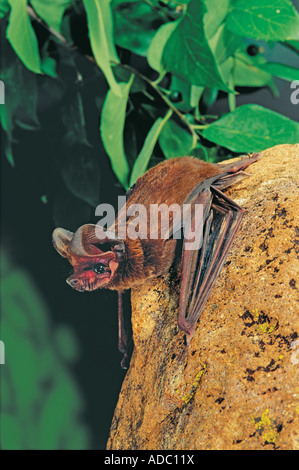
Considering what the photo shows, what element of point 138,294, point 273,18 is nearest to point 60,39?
point 273,18

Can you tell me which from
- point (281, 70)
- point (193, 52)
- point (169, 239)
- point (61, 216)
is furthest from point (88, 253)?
point (281, 70)

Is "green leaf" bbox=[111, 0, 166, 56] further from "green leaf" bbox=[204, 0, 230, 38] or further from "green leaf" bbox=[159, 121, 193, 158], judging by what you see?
"green leaf" bbox=[159, 121, 193, 158]

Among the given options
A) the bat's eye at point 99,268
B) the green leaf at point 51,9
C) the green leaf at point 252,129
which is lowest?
the bat's eye at point 99,268

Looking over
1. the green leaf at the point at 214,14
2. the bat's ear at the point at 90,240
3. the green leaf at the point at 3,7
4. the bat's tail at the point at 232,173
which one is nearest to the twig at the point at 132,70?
the green leaf at the point at 3,7

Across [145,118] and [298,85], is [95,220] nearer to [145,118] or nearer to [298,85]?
[145,118]

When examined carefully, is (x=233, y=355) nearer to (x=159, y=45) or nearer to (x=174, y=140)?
(x=174, y=140)

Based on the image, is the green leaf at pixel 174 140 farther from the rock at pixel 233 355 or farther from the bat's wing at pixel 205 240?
the rock at pixel 233 355

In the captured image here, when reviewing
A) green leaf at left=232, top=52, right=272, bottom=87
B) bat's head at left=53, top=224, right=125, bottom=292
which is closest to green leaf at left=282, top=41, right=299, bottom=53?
green leaf at left=232, top=52, right=272, bottom=87
